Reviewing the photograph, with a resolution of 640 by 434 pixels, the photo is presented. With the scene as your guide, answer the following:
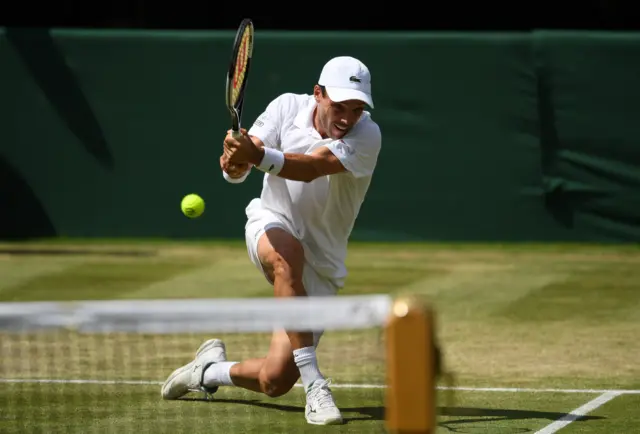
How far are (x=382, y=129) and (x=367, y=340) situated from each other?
17.5ft

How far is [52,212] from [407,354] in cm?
1126

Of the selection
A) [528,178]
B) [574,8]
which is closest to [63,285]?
[528,178]

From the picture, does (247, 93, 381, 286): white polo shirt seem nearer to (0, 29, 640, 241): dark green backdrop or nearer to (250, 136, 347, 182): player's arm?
(250, 136, 347, 182): player's arm

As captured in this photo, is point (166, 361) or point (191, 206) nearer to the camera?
point (191, 206)

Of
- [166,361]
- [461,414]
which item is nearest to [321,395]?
[461,414]

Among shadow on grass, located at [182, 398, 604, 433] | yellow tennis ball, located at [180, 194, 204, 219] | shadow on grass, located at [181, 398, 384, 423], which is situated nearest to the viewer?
shadow on grass, located at [182, 398, 604, 433]

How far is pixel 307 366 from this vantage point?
652 centimetres

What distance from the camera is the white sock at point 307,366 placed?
6520 millimetres

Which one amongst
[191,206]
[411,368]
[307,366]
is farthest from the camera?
[191,206]

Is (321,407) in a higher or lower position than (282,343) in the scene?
lower

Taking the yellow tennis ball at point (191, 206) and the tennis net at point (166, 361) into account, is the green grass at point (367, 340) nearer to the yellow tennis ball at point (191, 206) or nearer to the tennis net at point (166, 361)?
the tennis net at point (166, 361)

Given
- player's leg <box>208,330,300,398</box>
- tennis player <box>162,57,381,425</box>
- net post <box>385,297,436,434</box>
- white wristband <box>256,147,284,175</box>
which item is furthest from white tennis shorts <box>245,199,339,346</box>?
net post <box>385,297,436,434</box>

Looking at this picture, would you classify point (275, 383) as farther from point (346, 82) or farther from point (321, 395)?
point (346, 82)

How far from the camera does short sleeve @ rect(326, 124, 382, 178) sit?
260 inches
